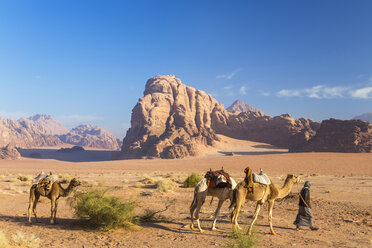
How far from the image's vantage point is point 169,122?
83438 mm

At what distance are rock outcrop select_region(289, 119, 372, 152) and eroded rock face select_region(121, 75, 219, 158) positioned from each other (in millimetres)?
28599

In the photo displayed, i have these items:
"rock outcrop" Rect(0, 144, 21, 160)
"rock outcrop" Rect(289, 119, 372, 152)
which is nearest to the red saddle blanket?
"rock outcrop" Rect(289, 119, 372, 152)

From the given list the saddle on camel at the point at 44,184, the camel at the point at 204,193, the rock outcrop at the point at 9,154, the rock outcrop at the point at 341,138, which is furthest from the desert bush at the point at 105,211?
the rock outcrop at the point at 9,154

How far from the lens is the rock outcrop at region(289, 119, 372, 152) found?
60.6m

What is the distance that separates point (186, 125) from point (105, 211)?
73.3 m

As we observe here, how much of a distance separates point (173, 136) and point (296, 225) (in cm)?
6772

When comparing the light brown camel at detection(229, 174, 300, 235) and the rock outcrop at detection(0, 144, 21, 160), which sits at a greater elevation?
the light brown camel at detection(229, 174, 300, 235)

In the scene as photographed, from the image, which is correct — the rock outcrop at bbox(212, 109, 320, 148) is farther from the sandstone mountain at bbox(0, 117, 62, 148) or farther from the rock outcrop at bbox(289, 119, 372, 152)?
the sandstone mountain at bbox(0, 117, 62, 148)

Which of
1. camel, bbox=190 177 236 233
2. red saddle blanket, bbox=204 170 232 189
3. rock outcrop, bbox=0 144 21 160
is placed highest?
red saddle blanket, bbox=204 170 232 189

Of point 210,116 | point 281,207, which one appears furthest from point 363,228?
point 210,116

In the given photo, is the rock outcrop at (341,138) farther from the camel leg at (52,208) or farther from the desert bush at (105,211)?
the camel leg at (52,208)

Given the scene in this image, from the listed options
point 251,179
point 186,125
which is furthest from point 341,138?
point 251,179

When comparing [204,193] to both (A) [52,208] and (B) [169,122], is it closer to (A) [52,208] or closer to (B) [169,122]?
(A) [52,208]

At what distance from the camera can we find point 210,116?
98688 mm
